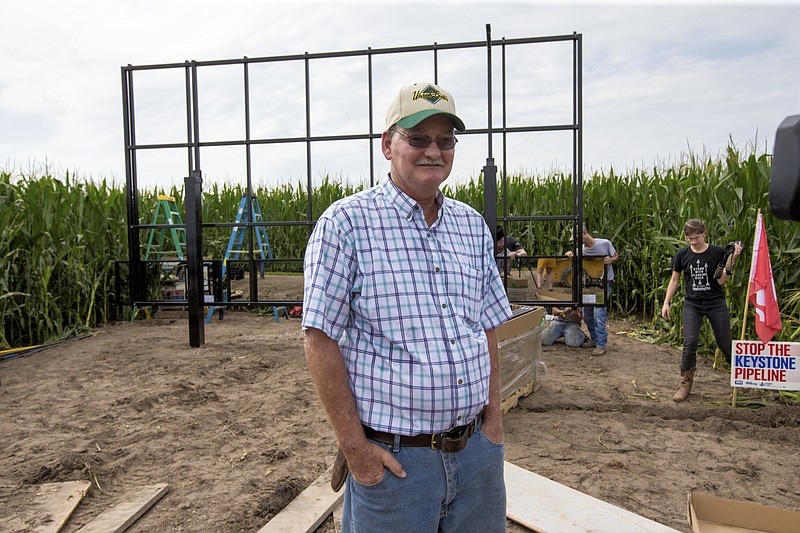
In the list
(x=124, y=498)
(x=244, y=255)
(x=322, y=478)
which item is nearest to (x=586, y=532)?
(x=322, y=478)

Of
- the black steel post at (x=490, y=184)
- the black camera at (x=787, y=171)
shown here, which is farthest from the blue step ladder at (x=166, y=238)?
the black camera at (x=787, y=171)

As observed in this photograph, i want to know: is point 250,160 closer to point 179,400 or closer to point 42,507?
point 179,400

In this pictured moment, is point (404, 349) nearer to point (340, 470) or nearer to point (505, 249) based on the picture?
point (340, 470)

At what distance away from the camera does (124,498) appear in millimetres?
3475

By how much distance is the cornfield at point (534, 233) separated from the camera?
659 cm

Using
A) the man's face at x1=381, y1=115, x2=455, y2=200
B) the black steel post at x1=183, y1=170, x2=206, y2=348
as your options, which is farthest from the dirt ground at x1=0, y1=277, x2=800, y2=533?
the man's face at x1=381, y1=115, x2=455, y2=200

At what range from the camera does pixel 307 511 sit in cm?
322

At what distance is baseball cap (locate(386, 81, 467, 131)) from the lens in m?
1.73

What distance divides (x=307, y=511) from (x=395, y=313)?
6.73 ft

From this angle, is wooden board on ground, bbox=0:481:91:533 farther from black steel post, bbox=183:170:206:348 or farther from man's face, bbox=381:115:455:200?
black steel post, bbox=183:170:206:348

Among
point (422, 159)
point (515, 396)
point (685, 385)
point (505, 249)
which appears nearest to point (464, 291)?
point (422, 159)

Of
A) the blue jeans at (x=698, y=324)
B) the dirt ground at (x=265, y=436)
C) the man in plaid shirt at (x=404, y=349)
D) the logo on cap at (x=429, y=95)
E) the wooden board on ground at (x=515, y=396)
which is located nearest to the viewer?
the man in plaid shirt at (x=404, y=349)

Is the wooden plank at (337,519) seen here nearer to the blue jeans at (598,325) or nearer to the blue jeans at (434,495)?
the blue jeans at (434,495)

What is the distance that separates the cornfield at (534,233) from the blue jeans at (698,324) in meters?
0.73
